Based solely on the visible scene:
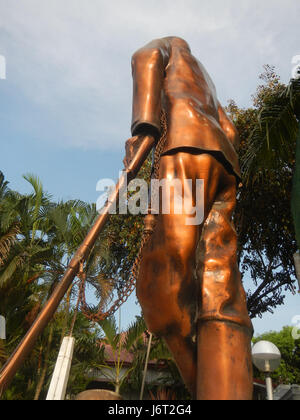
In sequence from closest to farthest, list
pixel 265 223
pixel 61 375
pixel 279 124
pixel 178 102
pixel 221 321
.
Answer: pixel 221 321
pixel 61 375
pixel 178 102
pixel 279 124
pixel 265 223

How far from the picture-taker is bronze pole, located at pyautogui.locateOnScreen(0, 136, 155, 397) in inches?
73.5

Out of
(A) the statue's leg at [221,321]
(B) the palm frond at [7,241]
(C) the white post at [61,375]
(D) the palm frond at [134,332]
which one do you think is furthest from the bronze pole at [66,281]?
(D) the palm frond at [134,332]

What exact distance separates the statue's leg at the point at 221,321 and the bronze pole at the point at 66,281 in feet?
1.85

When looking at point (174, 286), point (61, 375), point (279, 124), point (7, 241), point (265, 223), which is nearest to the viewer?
point (174, 286)

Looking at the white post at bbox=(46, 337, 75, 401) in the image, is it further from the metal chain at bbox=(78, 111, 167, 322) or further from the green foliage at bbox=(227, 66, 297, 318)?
the green foliage at bbox=(227, 66, 297, 318)

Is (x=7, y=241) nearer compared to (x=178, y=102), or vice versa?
(x=178, y=102)

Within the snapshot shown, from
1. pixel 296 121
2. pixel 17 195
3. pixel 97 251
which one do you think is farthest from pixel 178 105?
pixel 17 195

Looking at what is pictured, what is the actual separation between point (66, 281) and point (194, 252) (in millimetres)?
698

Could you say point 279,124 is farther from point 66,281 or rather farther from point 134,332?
point 134,332

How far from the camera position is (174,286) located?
2205 millimetres

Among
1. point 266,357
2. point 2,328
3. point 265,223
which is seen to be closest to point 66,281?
point 266,357

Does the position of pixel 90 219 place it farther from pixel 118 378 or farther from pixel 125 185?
pixel 125 185

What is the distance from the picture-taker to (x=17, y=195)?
1096 centimetres

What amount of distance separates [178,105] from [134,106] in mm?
279
